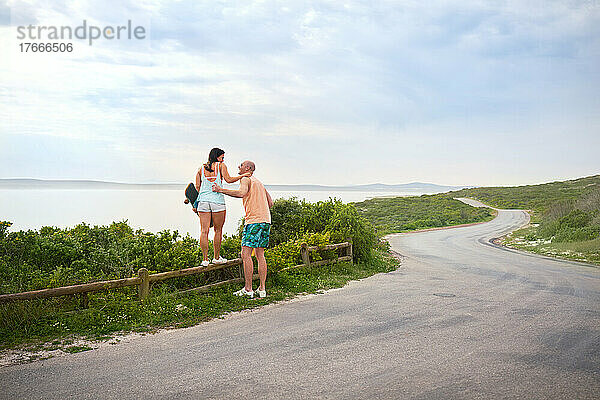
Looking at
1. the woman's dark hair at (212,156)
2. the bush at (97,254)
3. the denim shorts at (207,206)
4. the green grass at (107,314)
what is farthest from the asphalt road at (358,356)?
the woman's dark hair at (212,156)

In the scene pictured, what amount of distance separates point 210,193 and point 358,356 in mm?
4062

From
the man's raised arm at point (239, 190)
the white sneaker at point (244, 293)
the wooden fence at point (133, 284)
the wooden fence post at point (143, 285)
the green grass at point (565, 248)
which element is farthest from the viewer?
the green grass at point (565, 248)

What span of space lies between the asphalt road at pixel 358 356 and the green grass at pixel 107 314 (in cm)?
44

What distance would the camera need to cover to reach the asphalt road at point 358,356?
4703 mm

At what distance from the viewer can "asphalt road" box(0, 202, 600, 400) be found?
470cm

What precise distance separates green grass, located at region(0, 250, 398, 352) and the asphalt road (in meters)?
0.44

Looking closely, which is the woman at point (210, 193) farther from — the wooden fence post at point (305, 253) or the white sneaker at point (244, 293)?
the wooden fence post at point (305, 253)

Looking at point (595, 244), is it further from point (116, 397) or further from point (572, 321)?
point (116, 397)

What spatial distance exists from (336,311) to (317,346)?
2.04 meters

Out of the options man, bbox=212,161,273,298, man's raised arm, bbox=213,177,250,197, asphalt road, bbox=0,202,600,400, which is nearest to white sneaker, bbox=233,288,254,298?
man, bbox=212,161,273,298

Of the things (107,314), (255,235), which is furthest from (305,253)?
(107,314)

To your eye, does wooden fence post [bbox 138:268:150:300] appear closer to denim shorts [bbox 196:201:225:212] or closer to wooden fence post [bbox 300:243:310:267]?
denim shorts [bbox 196:201:225:212]

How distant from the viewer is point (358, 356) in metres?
5.68

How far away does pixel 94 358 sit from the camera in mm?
5598
